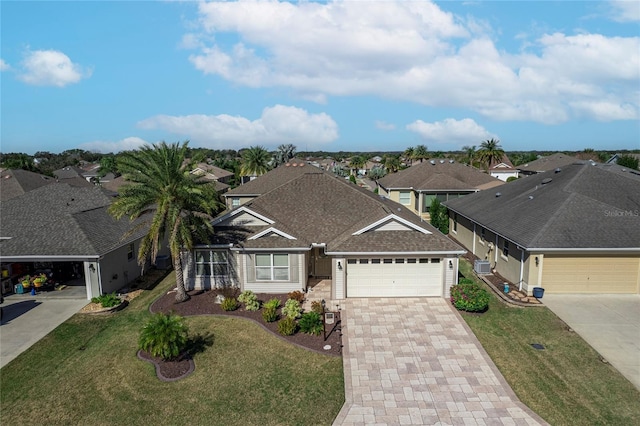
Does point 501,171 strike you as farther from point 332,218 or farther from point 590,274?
point 332,218

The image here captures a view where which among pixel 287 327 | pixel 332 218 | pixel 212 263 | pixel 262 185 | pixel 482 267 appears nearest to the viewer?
pixel 287 327

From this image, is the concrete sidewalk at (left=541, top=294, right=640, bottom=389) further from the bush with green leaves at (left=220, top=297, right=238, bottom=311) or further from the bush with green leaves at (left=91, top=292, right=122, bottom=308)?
the bush with green leaves at (left=91, top=292, right=122, bottom=308)

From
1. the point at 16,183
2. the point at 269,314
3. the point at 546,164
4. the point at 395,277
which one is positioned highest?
the point at 546,164

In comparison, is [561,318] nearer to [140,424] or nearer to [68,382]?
[140,424]

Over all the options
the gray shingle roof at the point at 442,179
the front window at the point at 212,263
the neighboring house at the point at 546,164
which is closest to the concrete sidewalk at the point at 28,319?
the front window at the point at 212,263

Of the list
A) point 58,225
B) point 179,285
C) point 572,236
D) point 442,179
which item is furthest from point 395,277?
point 442,179

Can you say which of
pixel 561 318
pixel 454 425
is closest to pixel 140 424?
pixel 454 425
